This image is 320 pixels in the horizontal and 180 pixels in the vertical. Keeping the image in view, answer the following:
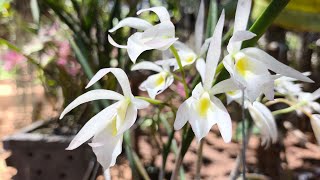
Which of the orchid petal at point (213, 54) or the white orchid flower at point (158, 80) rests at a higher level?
the orchid petal at point (213, 54)

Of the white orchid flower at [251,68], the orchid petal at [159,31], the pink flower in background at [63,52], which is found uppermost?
the orchid petal at [159,31]

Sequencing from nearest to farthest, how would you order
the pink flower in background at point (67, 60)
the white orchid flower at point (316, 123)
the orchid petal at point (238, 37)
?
1. the orchid petal at point (238, 37)
2. the white orchid flower at point (316, 123)
3. the pink flower in background at point (67, 60)

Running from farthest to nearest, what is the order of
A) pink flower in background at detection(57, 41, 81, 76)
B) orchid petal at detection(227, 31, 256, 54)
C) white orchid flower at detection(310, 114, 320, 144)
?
1. pink flower in background at detection(57, 41, 81, 76)
2. white orchid flower at detection(310, 114, 320, 144)
3. orchid petal at detection(227, 31, 256, 54)

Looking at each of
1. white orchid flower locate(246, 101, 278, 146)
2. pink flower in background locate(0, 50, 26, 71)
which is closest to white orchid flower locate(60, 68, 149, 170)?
white orchid flower locate(246, 101, 278, 146)

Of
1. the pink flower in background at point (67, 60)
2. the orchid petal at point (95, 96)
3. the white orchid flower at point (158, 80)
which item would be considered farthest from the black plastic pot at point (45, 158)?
the orchid petal at point (95, 96)

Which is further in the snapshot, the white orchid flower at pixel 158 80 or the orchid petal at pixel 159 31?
the white orchid flower at pixel 158 80

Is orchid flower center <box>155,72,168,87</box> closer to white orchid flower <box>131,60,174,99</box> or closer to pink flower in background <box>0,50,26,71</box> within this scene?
white orchid flower <box>131,60,174,99</box>

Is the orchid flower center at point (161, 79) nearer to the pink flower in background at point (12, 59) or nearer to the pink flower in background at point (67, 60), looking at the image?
the pink flower in background at point (67, 60)
